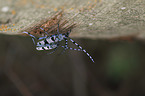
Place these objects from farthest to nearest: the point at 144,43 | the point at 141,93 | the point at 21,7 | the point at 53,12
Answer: the point at 141,93
the point at 144,43
the point at 53,12
the point at 21,7

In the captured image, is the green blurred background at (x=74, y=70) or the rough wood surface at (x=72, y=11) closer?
the rough wood surface at (x=72, y=11)

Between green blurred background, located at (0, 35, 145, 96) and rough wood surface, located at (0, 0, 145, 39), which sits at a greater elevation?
rough wood surface, located at (0, 0, 145, 39)

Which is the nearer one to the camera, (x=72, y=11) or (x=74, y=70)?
(x=72, y=11)

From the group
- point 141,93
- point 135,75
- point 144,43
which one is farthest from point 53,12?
point 141,93

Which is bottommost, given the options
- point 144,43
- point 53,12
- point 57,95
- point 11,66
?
point 57,95

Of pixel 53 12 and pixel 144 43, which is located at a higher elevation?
pixel 53 12

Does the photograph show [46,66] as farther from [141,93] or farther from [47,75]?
[141,93]

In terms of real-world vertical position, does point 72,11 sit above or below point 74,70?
above

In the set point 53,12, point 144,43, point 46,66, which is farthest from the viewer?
point 46,66

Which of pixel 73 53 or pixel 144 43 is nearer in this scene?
pixel 144 43

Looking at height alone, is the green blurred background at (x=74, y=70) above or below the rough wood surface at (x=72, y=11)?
below

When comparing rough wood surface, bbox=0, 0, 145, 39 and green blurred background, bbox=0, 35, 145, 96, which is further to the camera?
green blurred background, bbox=0, 35, 145, 96
